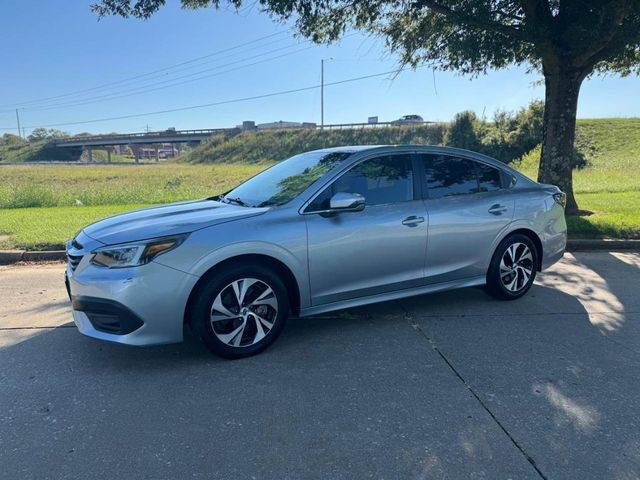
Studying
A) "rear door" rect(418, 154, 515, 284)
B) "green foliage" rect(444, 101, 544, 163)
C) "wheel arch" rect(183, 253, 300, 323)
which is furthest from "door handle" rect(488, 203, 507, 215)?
"green foliage" rect(444, 101, 544, 163)

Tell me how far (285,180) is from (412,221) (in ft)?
4.16

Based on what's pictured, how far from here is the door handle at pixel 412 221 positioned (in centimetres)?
444

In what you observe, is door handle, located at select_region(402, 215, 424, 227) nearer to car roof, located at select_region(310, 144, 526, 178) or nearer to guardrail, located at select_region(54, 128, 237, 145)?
car roof, located at select_region(310, 144, 526, 178)

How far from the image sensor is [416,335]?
14.1 ft

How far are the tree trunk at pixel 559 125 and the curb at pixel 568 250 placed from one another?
2.02 metres

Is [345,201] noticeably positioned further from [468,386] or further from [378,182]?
[468,386]

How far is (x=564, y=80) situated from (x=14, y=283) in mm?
9930

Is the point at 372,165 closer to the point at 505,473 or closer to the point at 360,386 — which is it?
the point at 360,386

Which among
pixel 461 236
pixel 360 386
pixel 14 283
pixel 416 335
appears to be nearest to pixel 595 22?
pixel 461 236

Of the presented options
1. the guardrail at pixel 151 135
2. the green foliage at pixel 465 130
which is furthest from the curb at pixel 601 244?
the guardrail at pixel 151 135

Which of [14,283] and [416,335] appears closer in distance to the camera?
[416,335]

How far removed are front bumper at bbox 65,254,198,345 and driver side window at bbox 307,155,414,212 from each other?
1.35 meters

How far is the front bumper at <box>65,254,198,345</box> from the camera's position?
135 inches

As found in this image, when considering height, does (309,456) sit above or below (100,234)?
below
